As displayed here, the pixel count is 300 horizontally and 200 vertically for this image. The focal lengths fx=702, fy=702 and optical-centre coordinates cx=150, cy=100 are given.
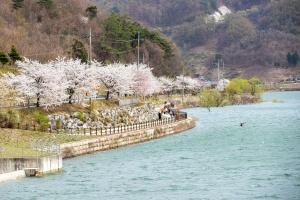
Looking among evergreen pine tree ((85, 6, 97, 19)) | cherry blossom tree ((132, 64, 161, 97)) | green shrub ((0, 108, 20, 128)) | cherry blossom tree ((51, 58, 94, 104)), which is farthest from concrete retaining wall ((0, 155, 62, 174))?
evergreen pine tree ((85, 6, 97, 19))

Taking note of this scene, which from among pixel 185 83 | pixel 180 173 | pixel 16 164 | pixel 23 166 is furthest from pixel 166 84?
pixel 16 164

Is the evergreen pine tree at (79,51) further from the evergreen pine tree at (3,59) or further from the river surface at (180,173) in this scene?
the river surface at (180,173)

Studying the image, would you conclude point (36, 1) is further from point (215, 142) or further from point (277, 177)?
point (277, 177)

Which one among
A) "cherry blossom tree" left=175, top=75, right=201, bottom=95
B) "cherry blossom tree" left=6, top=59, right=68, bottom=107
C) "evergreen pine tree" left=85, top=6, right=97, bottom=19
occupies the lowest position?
"cherry blossom tree" left=6, top=59, right=68, bottom=107

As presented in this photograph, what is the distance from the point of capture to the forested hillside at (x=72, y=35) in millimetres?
92188

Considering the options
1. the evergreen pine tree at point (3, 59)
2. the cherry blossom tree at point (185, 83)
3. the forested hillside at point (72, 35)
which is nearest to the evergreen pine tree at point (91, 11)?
the forested hillside at point (72, 35)

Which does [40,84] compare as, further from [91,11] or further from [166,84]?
[166,84]

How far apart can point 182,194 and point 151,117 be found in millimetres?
41831

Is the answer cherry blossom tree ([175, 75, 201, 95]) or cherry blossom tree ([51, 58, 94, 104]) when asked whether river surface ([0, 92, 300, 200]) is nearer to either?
cherry blossom tree ([51, 58, 94, 104])

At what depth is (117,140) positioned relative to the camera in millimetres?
53469

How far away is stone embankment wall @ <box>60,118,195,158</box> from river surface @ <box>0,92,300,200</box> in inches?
30.6

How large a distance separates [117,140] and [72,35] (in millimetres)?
62410

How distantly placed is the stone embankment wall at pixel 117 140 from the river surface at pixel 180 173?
78 cm

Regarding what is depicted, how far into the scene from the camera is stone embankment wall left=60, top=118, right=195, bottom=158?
153ft
